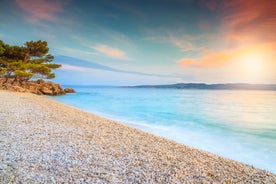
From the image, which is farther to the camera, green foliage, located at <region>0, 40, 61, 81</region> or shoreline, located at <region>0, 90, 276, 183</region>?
green foliage, located at <region>0, 40, 61, 81</region>

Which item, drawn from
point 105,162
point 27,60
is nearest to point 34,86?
point 27,60

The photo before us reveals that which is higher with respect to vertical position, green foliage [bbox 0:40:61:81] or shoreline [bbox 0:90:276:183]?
green foliage [bbox 0:40:61:81]

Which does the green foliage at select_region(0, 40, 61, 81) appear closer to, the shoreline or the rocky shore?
the rocky shore

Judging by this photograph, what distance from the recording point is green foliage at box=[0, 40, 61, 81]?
1720 centimetres

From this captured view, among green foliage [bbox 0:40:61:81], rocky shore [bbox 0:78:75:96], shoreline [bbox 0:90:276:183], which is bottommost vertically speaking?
shoreline [bbox 0:90:276:183]

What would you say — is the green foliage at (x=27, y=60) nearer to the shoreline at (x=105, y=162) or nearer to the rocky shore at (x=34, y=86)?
the rocky shore at (x=34, y=86)

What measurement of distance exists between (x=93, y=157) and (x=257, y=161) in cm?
461

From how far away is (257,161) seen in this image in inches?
183

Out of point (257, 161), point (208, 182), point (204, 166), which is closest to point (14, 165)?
point (208, 182)

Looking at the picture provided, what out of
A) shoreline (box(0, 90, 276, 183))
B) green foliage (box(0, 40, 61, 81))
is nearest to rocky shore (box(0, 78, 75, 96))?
green foliage (box(0, 40, 61, 81))

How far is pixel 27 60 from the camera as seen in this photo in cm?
2020

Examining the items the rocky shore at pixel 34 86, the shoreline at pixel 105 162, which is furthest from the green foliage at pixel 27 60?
the shoreline at pixel 105 162

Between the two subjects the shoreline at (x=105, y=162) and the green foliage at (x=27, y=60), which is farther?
the green foliage at (x=27, y=60)

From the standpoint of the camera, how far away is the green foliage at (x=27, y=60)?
56.4 ft
